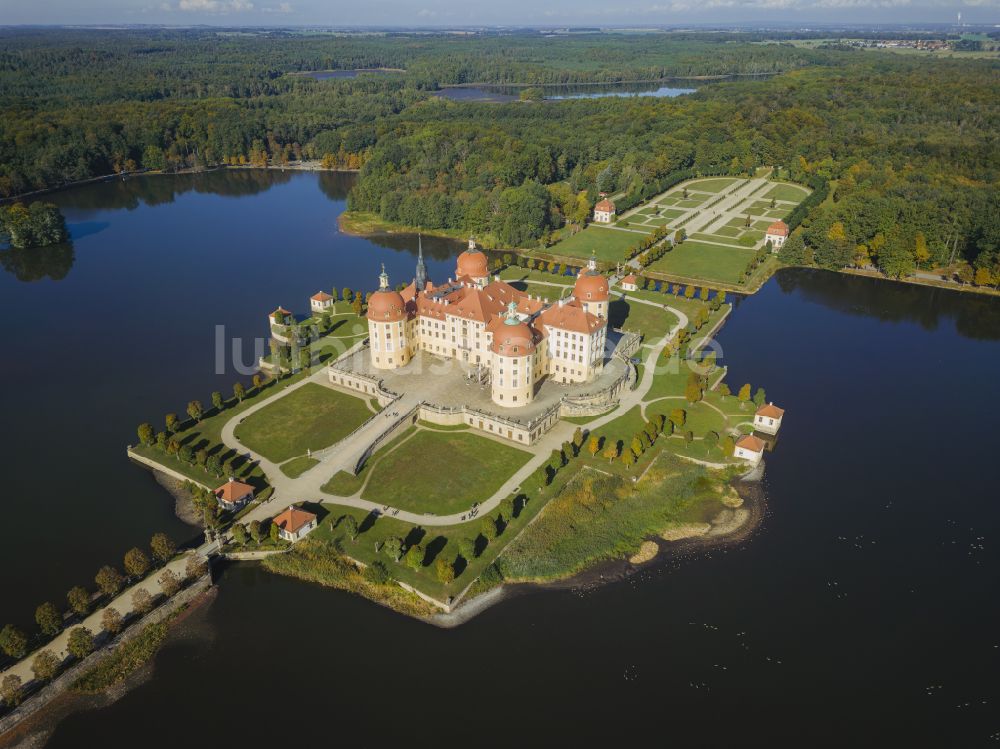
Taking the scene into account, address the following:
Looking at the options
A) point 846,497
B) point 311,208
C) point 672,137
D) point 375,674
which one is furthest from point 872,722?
point 672,137

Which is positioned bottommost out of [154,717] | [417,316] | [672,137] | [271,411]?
[154,717]

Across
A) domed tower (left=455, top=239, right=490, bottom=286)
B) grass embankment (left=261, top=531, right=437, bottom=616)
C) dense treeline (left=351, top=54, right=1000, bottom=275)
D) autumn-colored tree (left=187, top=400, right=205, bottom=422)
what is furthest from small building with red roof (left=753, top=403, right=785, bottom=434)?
dense treeline (left=351, top=54, right=1000, bottom=275)

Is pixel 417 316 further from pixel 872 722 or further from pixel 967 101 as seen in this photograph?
pixel 967 101

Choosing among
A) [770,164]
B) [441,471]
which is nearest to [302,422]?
[441,471]

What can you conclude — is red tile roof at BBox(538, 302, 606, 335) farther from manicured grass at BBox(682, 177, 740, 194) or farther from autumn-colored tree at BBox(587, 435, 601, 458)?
manicured grass at BBox(682, 177, 740, 194)

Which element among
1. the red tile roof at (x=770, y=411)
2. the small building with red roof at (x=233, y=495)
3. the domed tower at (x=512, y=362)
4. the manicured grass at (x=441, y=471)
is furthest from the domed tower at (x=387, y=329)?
the red tile roof at (x=770, y=411)

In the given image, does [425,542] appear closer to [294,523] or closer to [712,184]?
[294,523]
